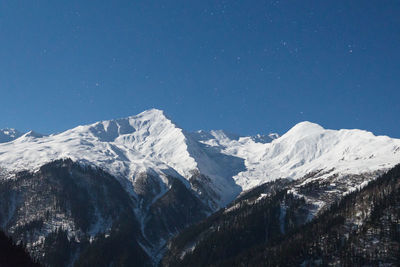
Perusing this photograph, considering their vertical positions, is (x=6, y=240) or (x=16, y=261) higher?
(x=6, y=240)

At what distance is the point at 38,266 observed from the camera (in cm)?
5238

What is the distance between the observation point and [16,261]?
161 feet

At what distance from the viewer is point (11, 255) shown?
4928 cm

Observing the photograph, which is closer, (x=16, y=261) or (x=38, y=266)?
(x=16, y=261)

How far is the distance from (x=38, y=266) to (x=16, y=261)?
3.84m

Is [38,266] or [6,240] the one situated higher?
[6,240]

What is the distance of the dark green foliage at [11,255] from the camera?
157 ft

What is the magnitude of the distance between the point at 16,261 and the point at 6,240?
13.8ft

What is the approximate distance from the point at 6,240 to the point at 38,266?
522 cm

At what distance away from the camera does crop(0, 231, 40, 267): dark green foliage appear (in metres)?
47.9
